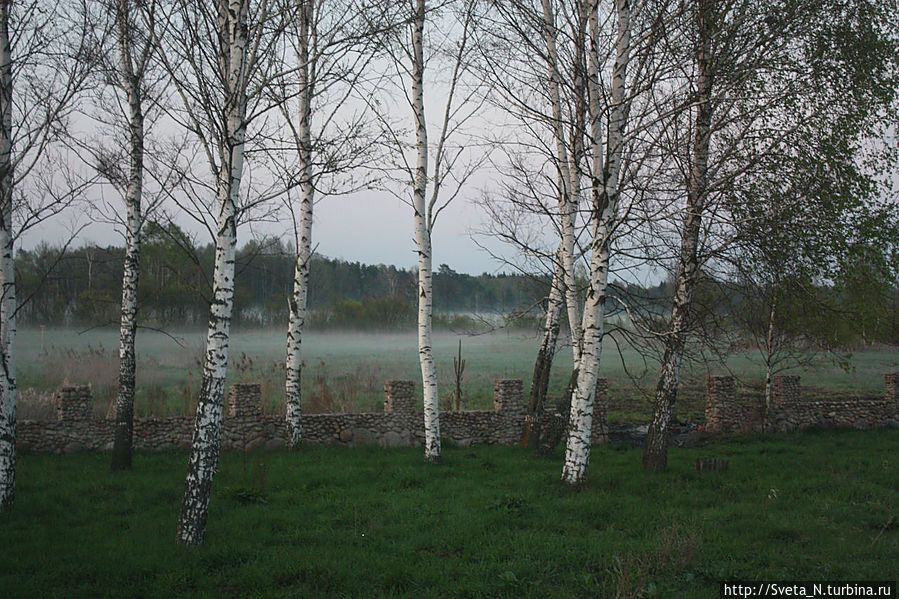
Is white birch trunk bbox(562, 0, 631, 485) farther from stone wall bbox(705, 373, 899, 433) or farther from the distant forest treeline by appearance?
stone wall bbox(705, 373, 899, 433)

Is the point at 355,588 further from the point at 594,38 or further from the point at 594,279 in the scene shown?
the point at 594,38

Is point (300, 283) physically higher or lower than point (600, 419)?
higher

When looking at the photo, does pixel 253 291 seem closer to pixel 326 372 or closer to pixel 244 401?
pixel 326 372

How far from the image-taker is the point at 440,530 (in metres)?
7.62

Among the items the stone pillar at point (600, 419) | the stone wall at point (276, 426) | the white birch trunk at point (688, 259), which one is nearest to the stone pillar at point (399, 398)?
the stone wall at point (276, 426)

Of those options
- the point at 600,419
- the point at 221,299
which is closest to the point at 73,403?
the point at 221,299

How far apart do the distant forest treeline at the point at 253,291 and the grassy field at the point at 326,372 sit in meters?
1.49

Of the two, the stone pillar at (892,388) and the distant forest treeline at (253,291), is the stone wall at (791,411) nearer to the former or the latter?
the stone pillar at (892,388)

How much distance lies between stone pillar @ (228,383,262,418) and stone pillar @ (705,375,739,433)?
496 inches

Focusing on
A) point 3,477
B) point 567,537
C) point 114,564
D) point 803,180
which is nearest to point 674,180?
point 803,180

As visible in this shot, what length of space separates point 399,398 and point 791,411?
12.1 meters

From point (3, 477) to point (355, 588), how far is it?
5.47m

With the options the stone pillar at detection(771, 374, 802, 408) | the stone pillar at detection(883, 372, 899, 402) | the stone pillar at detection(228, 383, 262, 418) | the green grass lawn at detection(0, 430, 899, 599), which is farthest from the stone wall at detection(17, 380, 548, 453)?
the stone pillar at detection(883, 372, 899, 402)

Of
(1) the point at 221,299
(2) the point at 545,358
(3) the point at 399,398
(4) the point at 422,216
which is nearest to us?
(1) the point at 221,299
